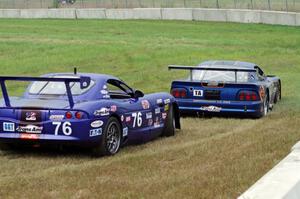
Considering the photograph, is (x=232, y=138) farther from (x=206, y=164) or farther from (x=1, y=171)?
(x=1, y=171)

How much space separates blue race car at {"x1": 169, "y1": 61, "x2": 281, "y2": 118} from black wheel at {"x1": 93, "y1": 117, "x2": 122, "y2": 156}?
4.43m

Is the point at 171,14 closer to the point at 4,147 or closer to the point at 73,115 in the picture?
the point at 4,147

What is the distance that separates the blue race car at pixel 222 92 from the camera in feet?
49.0

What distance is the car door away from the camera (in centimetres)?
1093

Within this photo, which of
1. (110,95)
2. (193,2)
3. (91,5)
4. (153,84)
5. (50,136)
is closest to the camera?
(50,136)

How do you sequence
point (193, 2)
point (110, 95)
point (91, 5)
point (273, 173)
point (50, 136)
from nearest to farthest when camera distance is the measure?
point (273, 173) < point (50, 136) < point (110, 95) < point (193, 2) < point (91, 5)

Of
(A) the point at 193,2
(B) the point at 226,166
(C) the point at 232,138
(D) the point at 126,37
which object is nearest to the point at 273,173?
(B) the point at 226,166

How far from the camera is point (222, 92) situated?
15078 mm

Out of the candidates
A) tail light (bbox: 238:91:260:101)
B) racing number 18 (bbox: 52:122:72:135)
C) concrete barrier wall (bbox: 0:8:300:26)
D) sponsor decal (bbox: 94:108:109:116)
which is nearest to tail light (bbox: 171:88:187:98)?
tail light (bbox: 238:91:260:101)

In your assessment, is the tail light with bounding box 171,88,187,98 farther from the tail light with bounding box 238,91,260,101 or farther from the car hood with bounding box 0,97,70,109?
the car hood with bounding box 0,97,70,109

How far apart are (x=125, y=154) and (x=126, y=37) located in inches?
1168

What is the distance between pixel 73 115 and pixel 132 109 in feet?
4.76

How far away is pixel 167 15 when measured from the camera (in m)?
53.2

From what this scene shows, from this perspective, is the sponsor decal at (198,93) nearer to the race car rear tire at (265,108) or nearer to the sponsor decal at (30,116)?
the race car rear tire at (265,108)
